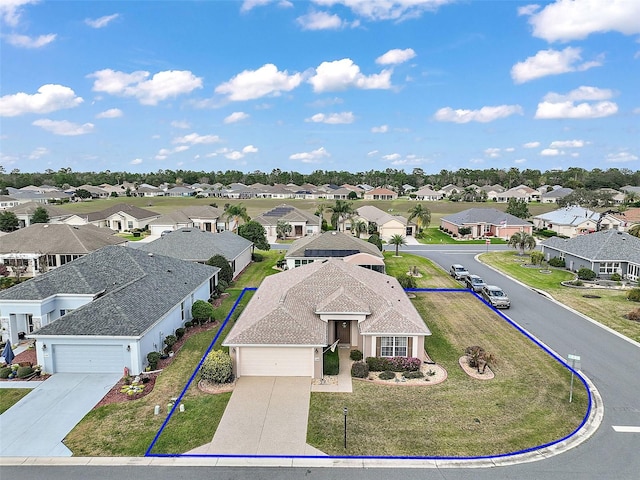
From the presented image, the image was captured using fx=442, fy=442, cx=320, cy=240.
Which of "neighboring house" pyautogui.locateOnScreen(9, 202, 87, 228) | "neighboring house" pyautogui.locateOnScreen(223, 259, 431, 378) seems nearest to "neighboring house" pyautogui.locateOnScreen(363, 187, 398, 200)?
"neighboring house" pyautogui.locateOnScreen(9, 202, 87, 228)

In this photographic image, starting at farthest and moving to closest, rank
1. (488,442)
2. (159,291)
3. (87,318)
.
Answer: (159,291) < (87,318) < (488,442)

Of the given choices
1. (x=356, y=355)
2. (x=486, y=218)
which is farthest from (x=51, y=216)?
(x=486, y=218)

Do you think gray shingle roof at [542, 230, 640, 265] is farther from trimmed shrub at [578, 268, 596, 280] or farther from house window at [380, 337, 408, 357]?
house window at [380, 337, 408, 357]

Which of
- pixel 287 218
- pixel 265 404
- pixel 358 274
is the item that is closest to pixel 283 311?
pixel 265 404

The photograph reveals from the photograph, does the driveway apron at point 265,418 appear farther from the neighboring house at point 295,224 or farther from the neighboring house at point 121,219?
the neighboring house at point 121,219

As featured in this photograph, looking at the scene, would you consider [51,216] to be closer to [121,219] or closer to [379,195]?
[121,219]

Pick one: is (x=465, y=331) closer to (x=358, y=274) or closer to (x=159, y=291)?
(x=358, y=274)
